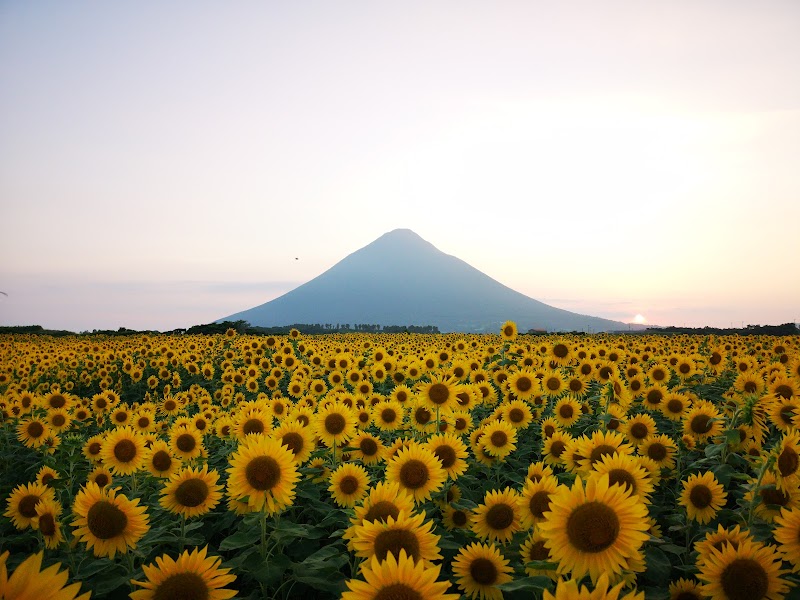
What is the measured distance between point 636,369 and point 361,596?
9.55m

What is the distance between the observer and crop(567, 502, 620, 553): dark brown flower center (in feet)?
8.59

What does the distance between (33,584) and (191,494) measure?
107 inches

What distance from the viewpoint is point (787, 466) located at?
416cm

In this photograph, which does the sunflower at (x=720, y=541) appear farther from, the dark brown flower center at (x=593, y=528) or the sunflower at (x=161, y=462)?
the sunflower at (x=161, y=462)

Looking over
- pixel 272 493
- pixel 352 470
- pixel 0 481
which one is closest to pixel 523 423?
pixel 352 470

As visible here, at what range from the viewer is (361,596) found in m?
2.31

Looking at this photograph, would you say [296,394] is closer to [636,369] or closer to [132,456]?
[132,456]

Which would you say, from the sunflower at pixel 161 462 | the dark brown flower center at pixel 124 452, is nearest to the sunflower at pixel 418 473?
the sunflower at pixel 161 462

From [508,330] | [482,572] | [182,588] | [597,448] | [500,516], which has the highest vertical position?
[508,330]

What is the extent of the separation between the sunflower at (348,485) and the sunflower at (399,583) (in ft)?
7.78

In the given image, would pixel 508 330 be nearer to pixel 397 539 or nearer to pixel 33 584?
pixel 397 539

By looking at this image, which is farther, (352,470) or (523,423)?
(523,423)

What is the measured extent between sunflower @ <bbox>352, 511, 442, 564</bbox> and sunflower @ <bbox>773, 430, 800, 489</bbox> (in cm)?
320

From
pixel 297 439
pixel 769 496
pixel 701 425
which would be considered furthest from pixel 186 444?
pixel 701 425
